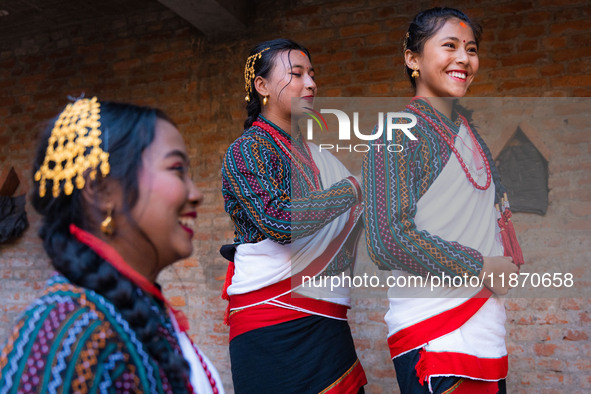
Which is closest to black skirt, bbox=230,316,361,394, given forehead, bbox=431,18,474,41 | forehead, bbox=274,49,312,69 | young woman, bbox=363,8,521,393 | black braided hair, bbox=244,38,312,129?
young woman, bbox=363,8,521,393

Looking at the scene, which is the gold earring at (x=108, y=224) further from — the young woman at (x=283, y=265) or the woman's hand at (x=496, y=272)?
the woman's hand at (x=496, y=272)

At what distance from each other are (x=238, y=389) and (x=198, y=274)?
1.95 m

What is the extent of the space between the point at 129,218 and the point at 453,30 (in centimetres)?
120

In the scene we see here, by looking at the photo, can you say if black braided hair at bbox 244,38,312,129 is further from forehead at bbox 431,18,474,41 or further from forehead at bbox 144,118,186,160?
forehead at bbox 144,118,186,160

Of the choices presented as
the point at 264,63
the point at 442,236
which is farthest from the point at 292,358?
the point at 264,63

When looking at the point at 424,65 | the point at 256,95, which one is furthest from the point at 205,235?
the point at 424,65

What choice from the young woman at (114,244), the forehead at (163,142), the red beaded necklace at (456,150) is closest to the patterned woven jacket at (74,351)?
the young woman at (114,244)

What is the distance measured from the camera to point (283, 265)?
6.23 ft

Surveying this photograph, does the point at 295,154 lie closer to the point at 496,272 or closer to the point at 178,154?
the point at 496,272

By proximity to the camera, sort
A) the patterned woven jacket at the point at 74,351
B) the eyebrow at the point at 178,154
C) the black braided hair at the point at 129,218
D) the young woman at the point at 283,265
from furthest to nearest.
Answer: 1. the young woman at the point at 283,265
2. the eyebrow at the point at 178,154
3. the black braided hair at the point at 129,218
4. the patterned woven jacket at the point at 74,351

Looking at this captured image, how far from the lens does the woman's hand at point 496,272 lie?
1.51 meters

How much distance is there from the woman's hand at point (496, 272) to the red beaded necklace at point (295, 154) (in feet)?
2.20

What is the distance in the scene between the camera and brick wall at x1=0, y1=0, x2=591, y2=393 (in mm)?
3123

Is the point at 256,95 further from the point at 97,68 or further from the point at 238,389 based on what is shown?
the point at 97,68
